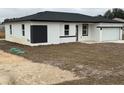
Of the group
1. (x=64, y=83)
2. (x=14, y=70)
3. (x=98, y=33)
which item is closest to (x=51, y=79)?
(x=64, y=83)

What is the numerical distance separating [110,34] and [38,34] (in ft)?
30.7

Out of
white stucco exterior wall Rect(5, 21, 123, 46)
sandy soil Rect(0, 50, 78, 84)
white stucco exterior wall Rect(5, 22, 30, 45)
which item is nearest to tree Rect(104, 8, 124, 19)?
white stucco exterior wall Rect(5, 21, 123, 46)

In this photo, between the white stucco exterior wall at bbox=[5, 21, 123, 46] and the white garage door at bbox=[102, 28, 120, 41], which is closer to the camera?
the white stucco exterior wall at bbox=[5, 21, 123, 46]

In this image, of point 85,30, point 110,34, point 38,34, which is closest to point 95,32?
point 85,30

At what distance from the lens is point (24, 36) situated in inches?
906

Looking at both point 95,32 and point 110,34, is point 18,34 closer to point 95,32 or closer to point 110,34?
point 95,32

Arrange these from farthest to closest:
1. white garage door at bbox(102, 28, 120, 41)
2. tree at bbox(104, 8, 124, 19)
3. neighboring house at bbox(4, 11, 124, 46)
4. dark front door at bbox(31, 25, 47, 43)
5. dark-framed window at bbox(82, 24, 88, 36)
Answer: tree at bbox(104, 8, 124, 19) < white garage door at bbox(102, 28, 120, 41) < dark-framed window at bbox(82, 24, 88, 36) < neighboring house at bbox(4, 11, 124, 46) < dark front door at bbox(31, 25, 47, 43)

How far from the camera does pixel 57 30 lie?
23.2 meters

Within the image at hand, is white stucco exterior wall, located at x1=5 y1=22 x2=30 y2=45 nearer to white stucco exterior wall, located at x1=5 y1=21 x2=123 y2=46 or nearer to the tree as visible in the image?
white stucco exterior wall, located at x1=5 y1=21 x2=123 y2=46

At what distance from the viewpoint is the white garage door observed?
2660cm

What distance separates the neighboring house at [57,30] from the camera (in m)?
21.7

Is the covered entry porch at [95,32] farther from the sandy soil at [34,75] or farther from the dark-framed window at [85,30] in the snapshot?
the sandy soil at [34,75]
